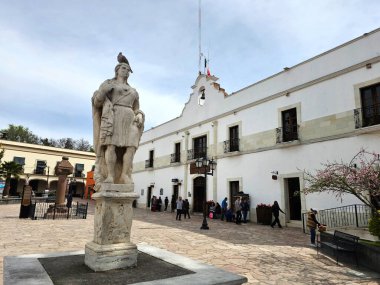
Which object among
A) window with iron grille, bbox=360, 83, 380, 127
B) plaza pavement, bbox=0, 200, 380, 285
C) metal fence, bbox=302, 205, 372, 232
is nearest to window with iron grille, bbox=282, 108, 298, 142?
window with iron grille, bbox=360, 83, 380, 127

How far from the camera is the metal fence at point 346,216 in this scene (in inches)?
415

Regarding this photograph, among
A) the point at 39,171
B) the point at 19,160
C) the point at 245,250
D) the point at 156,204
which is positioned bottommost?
the point at 245,250

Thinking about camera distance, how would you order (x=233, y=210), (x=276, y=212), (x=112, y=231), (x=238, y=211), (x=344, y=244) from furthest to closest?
(x=233, y=210)
(x=238, y=211)
(x=276, y=212)
(x=344, y=244)
(x=112, y=231)

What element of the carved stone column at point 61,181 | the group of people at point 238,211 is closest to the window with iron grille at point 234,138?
the group of people at point 238,211

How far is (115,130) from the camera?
173 inches

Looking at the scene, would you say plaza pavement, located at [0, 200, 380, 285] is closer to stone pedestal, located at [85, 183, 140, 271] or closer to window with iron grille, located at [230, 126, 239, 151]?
stone pedestal, located at [85, 183, 140, 271]

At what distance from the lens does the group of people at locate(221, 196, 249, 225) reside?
14.5 meters

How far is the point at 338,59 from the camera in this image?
12.7 meters

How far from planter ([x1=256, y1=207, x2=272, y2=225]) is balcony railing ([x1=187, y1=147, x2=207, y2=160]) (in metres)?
6.27

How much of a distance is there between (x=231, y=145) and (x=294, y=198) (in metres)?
5.03

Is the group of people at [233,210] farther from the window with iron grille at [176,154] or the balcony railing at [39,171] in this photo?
the balcony railing at [39,171]

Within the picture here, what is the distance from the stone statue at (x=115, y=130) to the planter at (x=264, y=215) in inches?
434

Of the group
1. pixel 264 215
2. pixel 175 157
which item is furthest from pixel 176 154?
pixel 264 215

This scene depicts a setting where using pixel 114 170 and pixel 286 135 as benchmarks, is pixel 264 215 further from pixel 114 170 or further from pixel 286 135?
pixel 114 170
